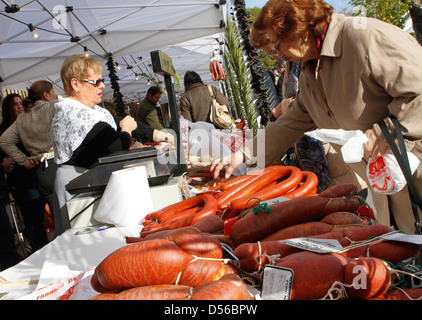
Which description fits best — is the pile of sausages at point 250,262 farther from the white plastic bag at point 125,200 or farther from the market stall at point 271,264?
the white plastic bag at point 125,200

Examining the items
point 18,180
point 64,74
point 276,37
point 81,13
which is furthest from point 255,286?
point 81,13

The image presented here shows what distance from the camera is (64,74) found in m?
2.77

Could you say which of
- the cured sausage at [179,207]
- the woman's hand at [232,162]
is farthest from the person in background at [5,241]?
the woman's hand at [232,162]

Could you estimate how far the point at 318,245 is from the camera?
972 millimetres

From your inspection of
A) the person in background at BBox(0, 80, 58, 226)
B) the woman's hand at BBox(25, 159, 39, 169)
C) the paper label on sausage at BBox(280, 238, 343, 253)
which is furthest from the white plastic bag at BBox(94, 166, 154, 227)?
the woman's hand at BBox(25, 159, 39, 169)

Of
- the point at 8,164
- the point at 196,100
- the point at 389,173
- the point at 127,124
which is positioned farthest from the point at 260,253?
the point at 196,100

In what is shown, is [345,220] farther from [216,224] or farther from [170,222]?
[170,222]

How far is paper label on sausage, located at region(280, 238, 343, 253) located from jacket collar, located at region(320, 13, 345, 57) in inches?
45.9

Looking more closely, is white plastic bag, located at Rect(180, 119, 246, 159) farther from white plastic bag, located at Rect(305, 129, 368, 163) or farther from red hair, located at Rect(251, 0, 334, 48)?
white plastic bag, located at Rect(305, 129, 368, 163)

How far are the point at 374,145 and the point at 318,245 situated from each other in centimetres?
84

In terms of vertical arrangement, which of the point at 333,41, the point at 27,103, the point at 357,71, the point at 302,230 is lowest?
the point at 302,230

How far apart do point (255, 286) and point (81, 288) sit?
590 millimetres

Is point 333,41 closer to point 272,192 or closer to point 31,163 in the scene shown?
point 272,192

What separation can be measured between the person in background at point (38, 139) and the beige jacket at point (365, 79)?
3.06 metres
